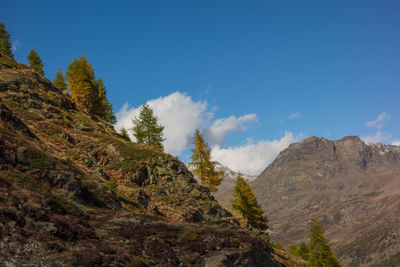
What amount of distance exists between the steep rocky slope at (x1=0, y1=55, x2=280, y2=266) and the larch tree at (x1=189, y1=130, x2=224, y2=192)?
11.2 metres

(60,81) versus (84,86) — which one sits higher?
(60,81)

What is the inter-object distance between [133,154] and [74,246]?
2368 centimetres

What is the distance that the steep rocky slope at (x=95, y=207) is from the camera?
1038 cm

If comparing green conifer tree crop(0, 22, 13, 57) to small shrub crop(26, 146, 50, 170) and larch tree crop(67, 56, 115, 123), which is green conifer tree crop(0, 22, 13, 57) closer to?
larch tree crop(67, 56, 115, 123)

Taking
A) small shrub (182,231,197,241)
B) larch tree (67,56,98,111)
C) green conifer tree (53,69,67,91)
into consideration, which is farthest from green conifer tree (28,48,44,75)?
small shrub (182,231,197,241)

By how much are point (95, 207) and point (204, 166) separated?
29.6 metres

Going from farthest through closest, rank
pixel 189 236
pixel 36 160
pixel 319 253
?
pixel 319 253, pixel 36 160, pixel 189 236

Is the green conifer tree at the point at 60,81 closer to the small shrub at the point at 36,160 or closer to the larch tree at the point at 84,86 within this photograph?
the larch tree at the point at 84,86

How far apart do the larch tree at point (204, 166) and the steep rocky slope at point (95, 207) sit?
36.9 ft

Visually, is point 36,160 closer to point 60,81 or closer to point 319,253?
point 319,253

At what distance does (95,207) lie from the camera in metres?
18.3

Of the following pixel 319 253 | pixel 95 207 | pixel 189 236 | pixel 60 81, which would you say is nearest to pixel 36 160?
pixel 95 207

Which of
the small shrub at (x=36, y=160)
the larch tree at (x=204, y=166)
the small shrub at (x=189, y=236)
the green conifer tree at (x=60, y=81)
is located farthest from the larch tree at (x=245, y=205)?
the green conifer tree at (x=60, y=81)

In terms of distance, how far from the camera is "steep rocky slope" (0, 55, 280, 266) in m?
10.4
